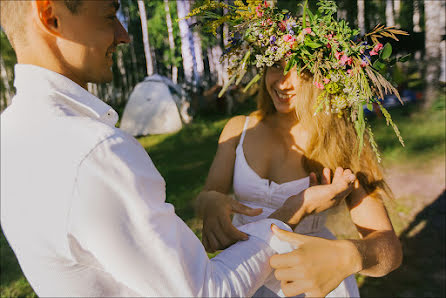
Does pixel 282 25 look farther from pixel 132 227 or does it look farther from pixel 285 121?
pixel 132 227

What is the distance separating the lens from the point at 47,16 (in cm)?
101

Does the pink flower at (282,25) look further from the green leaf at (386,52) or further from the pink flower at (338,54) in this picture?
the green leaf at (386,52)

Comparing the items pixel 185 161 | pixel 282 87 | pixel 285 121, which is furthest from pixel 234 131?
pixel 185 161

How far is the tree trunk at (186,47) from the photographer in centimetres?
1251

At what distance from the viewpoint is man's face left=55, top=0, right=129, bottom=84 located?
1050 mm

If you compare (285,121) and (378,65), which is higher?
(378,65)

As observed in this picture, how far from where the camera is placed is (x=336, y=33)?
6.26ft

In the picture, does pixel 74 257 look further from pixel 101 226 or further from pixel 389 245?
pixel 389 245

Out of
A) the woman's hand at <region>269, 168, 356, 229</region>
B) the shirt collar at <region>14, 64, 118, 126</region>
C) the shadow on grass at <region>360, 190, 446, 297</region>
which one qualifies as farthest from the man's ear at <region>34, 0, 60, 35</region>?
the shadow on grass at <region>360, 190, 446, 297</region>

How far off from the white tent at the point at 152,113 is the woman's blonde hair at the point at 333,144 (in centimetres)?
1126

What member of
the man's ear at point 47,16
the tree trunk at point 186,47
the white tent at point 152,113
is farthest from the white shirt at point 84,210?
the white tent at point 152,113

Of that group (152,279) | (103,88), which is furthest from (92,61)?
(103,88)

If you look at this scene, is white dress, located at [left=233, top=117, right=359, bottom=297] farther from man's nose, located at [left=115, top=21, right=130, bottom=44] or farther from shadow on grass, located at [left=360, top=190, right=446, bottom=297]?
shadow on grass, located at [left=360, top=190, right=446, bottom=297]

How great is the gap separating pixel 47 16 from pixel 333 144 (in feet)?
5.19
